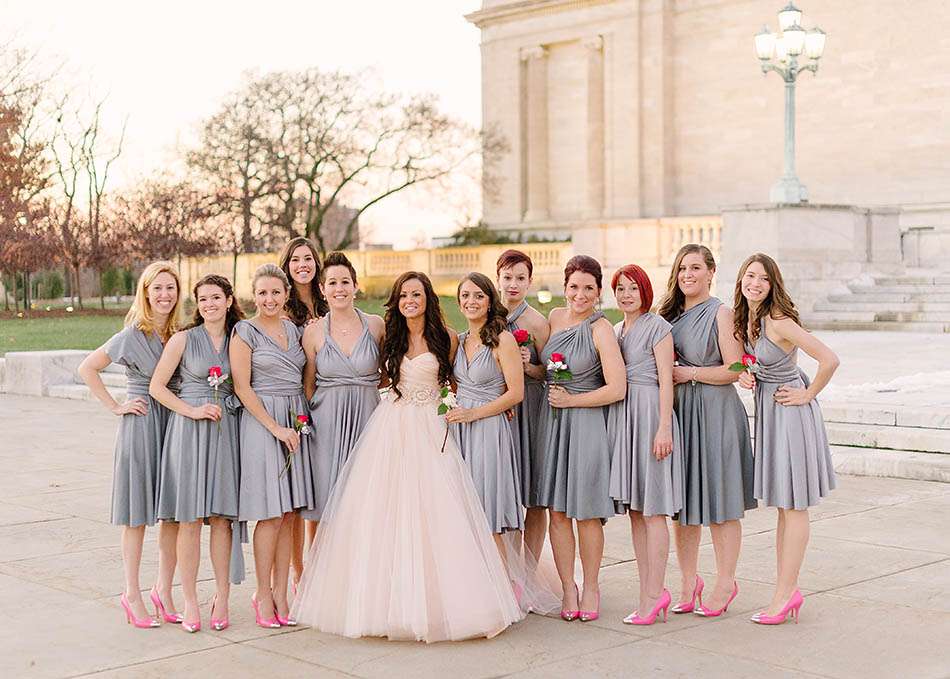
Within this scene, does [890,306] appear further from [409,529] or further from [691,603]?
[409,529]

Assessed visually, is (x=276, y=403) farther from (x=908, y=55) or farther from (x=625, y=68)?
(x=625, y=68)

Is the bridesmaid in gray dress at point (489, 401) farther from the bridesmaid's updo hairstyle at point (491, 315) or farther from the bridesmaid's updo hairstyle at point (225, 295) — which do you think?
the bridesmaid's updo hairstyle at point (225, 295)

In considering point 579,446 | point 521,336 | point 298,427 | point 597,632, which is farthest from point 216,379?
point 597,632

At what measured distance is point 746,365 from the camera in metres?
7.10

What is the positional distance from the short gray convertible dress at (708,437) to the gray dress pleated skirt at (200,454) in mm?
2390

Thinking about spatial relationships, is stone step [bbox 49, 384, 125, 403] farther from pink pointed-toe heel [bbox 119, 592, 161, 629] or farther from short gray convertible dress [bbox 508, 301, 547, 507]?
short gray convertible dress [bbox 508, 301, 547, 507]

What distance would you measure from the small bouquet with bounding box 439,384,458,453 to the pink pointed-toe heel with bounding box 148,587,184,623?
5.42ft

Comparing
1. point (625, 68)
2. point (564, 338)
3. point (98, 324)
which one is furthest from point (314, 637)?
point (625, 68)

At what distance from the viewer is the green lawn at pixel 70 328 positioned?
28.4 m

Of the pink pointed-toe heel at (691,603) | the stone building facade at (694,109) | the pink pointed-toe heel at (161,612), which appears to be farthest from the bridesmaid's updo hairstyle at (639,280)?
the stone building facade at (694,109)

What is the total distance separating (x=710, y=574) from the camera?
817 centimetres

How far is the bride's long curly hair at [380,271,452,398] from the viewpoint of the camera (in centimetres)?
730

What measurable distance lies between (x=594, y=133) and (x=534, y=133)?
261 centimetres

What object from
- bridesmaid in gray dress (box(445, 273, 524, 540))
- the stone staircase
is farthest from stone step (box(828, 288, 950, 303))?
bridesmaid in gray dress (box(445, 273, 524, 540))
